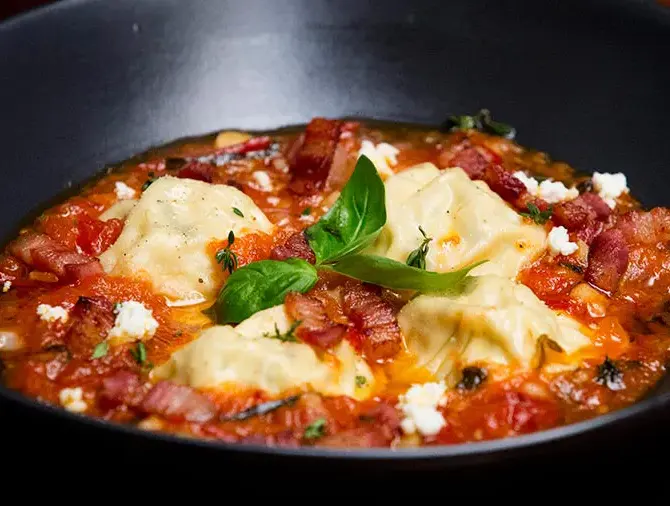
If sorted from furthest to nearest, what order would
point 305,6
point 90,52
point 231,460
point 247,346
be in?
point 305,6 < point 90,52 < point 247,346 < point 231,460

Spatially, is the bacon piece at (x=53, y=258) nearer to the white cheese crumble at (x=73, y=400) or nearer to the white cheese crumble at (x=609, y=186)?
the white cheese crumble at (x=73, y=400)

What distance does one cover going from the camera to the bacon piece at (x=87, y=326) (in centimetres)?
454

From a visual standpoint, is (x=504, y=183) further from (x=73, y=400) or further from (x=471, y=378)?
(x=73, y=400)

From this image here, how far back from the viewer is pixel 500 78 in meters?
6.88

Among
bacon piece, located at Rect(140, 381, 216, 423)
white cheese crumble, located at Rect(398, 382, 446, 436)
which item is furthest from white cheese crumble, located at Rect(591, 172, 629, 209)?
bacon piece, located at Rect(140, 381, 216, 423)

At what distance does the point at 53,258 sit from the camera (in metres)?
5.13

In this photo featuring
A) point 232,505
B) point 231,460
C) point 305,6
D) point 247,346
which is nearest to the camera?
point 231,460

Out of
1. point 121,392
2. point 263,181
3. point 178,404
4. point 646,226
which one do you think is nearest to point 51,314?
point 121,392

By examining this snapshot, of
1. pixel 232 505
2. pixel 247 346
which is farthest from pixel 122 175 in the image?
pixel 232 505

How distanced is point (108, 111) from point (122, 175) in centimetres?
54

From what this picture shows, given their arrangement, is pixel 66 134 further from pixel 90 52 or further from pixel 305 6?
pixel 305 6

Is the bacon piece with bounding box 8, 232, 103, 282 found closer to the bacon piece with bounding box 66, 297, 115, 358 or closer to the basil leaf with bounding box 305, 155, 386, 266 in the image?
the bacon piece with bounding box 66, 297, 115, 358

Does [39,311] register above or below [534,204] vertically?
below

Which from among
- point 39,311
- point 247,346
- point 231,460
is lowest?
point 39,311
